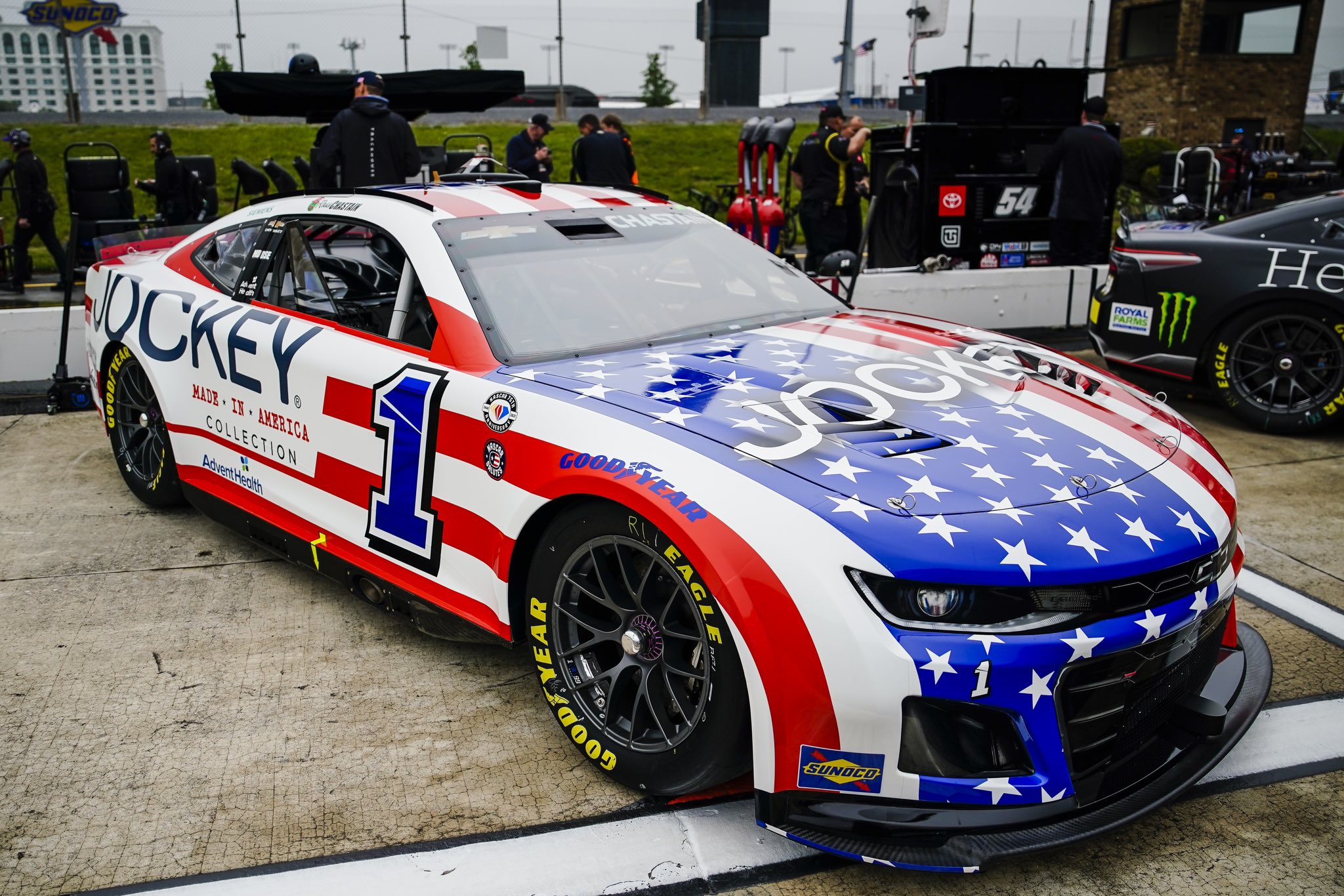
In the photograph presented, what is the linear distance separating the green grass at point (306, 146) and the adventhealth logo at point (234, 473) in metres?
15.3

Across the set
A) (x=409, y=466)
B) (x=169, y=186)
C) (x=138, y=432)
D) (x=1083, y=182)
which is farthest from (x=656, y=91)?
(x=409, y=466)

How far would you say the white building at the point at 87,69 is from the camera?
19.8m

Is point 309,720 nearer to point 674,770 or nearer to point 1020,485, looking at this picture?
point 674,770

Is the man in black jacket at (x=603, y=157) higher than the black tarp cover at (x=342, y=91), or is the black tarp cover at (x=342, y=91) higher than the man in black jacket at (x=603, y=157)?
the black tarp cover at (x=342, y=91)

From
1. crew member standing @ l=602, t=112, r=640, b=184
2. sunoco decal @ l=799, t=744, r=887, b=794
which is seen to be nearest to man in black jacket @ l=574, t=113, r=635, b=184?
crew member standing @ l=602, t=112, r=640, b=184

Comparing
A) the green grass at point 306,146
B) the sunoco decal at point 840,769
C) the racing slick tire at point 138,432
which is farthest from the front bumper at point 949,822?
the green grass at point 306,146

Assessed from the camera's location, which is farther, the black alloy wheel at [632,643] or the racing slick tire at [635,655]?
the black alloy wheel at [632,643]

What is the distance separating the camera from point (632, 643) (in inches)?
106

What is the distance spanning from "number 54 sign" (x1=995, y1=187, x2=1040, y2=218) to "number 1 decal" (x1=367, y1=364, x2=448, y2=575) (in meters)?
8.51

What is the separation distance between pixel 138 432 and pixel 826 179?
23.6 feet

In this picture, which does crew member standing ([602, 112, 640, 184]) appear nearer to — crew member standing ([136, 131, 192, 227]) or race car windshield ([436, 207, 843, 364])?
crew member standing ([136, 131, 192, 227])

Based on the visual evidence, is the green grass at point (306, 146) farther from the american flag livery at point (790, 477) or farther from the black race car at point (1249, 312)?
the american flag livery at point (790, 477)

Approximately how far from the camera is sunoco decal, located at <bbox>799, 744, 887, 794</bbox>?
228 centimetres

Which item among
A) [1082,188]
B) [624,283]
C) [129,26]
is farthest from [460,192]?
[129,26]
